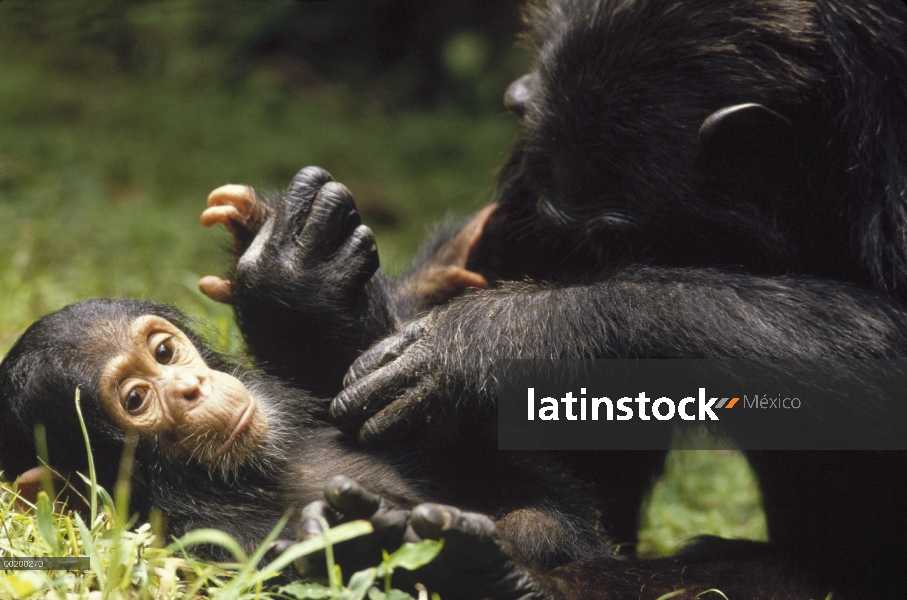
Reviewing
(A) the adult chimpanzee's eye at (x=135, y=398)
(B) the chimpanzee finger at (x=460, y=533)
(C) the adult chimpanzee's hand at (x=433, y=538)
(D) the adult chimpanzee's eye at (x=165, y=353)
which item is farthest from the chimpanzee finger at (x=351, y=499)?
(D) the adult chimpanzee's eye at (x=165, y=353)

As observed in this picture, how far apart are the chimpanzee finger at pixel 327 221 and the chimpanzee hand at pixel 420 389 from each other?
644mm

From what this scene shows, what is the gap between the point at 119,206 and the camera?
948 centimetres

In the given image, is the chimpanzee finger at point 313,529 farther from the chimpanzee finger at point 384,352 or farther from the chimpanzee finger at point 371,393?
the chimpanzee finger at point 384,352

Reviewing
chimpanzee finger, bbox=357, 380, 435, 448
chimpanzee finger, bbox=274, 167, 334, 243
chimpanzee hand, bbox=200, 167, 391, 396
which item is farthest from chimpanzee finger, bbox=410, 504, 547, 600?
chimpanzee finger, bbox=274, 167, 334, 243

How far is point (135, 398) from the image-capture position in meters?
3.61

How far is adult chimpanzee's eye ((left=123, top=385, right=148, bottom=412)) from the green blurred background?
2.65 metres

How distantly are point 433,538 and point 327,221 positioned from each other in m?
1.62

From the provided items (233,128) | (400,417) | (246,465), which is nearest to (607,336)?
(400,417)

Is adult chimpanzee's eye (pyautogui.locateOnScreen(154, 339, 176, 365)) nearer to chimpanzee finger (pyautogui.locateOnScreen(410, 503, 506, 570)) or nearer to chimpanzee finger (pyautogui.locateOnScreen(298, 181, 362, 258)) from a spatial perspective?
chimpanzee finger (pyautogui.locateOnScreen(298, 181, 362, 258))

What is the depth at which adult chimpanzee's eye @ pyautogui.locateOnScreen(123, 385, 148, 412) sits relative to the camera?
3580mm

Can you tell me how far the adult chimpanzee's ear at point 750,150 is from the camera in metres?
3.91

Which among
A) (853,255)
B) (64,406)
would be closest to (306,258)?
(64,406)

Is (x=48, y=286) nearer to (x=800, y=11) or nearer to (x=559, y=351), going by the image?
(x=559, y=351)

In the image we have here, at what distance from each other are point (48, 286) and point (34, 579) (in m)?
4.18
